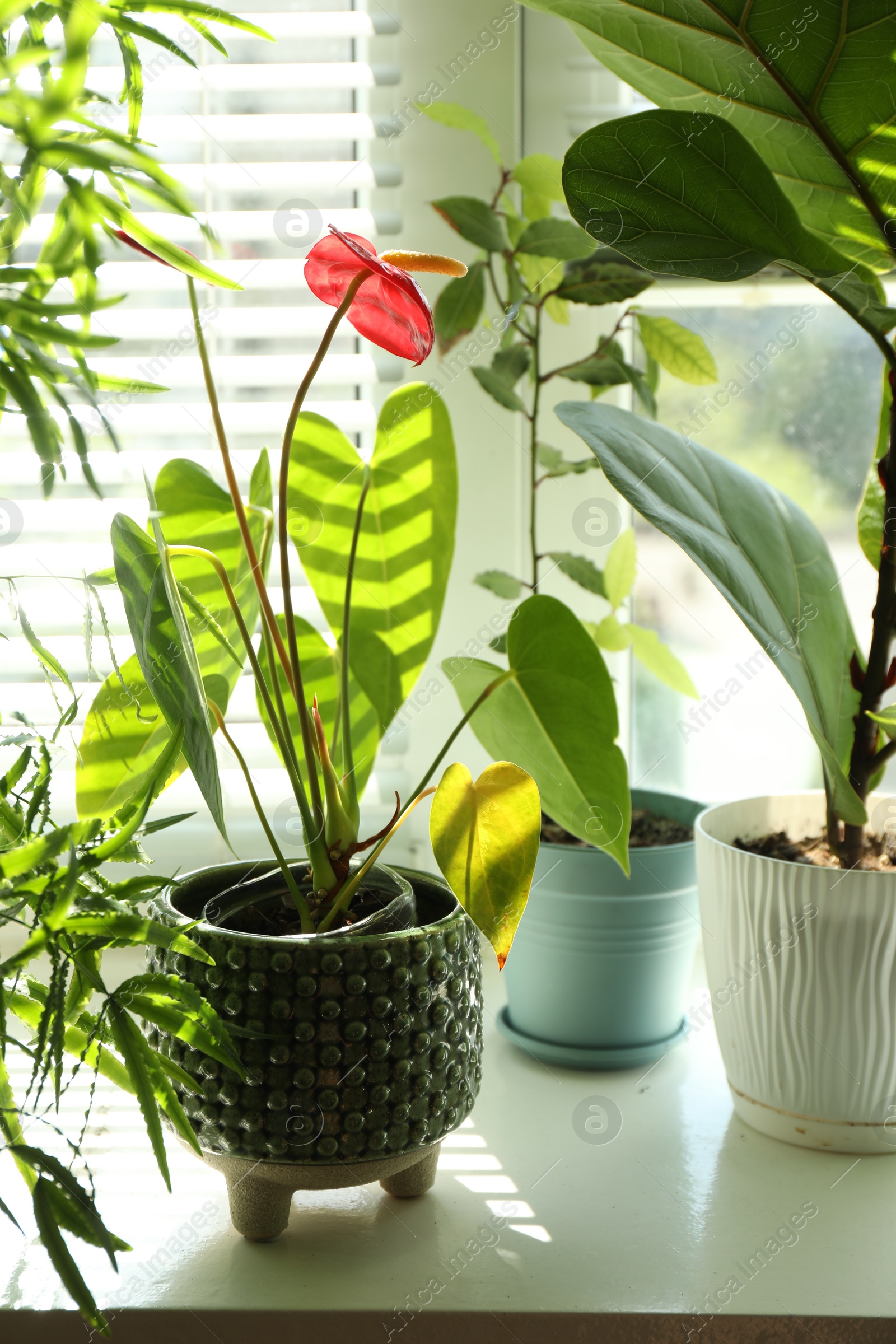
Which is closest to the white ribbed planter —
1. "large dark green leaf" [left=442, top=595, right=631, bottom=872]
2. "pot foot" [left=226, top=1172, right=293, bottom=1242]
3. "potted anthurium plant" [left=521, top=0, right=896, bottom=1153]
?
"potted anthurium plant" [left=521, top=0, right=896, bottom=1153]

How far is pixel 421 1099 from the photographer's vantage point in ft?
2.00

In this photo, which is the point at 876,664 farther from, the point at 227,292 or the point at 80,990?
the point at 227,292

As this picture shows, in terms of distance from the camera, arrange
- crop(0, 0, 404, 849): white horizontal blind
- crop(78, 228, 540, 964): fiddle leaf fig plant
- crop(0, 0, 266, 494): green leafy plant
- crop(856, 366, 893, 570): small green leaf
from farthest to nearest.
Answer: crop(0, 0, 404, 849): white horizontal blind → crop(856, 366, 893, 570): small green leaf → crop(78, 228, 540, 964): fiddle leaf fig plant → crop(0, 0, 266, 494): green leafy plant

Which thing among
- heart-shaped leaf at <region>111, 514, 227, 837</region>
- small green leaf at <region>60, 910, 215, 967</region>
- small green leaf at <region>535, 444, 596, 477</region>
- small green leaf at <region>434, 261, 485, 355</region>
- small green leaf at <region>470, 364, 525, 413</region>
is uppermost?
small green leaf at <region>434, 261, 485, 355</region>

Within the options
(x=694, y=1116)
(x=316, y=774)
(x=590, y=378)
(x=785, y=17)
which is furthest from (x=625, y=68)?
(x=694, y=1116)

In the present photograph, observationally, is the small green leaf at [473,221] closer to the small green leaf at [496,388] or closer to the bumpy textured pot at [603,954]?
the small green leaf at [496,388]

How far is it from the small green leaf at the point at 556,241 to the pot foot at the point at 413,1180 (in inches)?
26.9

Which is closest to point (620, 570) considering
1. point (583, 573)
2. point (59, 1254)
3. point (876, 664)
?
point (583, 573)

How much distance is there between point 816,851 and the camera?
→ 2.66 feet

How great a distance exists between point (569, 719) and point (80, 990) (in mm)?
349

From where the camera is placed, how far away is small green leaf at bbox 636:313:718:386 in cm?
94

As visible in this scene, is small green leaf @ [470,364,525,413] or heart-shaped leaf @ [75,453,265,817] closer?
heart-shaped leaf @ [75,453,265,817]

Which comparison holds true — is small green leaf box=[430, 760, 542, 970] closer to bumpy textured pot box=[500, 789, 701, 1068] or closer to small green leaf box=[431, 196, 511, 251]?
bumpy textured pot box=[500, 789, 701, 1068]

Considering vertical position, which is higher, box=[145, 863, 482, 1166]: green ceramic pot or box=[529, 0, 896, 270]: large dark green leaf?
box=[529, 0, 896, 270]: large dark green leaf
